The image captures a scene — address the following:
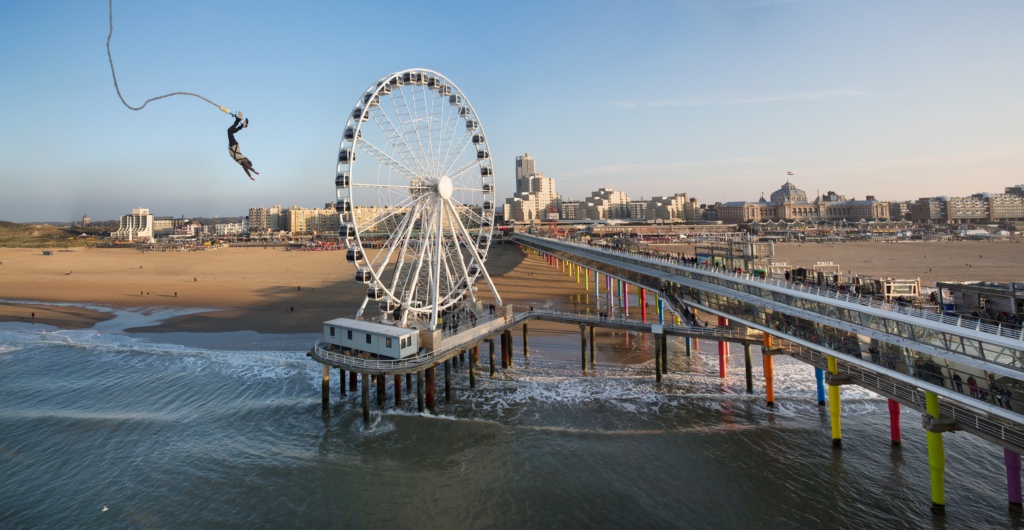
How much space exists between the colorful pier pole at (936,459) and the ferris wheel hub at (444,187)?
73.7ft

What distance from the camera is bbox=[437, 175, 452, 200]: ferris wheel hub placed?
28188 mm

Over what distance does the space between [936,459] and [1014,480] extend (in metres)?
1.87

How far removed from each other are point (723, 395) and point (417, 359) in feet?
47.6

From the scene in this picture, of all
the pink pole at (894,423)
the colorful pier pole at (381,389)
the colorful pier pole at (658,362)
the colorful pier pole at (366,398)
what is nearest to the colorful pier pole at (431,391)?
the colorful pier pole at (381,389)

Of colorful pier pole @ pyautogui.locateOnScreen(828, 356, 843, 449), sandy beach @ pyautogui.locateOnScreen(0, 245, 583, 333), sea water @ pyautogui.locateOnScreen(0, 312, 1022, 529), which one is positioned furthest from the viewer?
sandy beach @ pyautogui.locateOnScreen(0, 245, 583, 333)

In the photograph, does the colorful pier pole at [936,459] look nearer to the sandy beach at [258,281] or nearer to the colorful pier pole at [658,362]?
the colorful pier pole at [658,362]

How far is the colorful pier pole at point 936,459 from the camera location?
549 inches

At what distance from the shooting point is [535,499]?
15.7 m

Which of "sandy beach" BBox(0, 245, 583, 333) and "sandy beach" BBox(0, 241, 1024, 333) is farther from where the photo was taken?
"sandy beach" BBox(0, 241, 1024, 333)

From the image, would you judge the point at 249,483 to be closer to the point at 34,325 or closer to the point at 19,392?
the point at 19,392

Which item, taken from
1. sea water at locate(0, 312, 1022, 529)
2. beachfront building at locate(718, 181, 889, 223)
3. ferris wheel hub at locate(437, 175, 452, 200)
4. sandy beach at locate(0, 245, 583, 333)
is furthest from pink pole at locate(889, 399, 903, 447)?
beachfront building at locate(718, 181, 889, 223)

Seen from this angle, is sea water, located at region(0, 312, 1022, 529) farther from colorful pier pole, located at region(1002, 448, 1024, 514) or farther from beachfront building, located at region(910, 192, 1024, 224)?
beachfront building, located at region(910, 192, 1024, 224)

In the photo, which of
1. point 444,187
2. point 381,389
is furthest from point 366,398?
point 444,187

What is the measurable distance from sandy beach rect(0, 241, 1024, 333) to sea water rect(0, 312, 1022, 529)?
15262 mm
